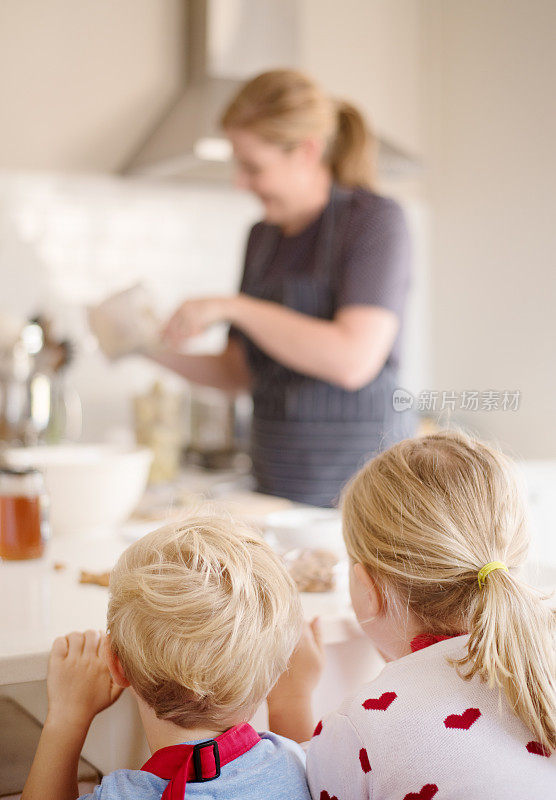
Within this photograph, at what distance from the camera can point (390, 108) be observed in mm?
2996

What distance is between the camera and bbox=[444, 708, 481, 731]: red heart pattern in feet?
2.27

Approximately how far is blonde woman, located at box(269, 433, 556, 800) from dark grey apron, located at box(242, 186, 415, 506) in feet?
2.77

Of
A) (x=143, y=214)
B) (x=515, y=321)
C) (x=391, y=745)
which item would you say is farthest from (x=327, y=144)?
(x=391, y=745)

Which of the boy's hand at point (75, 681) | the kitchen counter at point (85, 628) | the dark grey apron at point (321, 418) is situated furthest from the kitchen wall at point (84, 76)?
the boy's hand at point (75, 681)

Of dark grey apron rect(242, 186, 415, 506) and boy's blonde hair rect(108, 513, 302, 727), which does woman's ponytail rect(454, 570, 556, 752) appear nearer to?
boy's blonde hair rect(108, 513, 302, 727)

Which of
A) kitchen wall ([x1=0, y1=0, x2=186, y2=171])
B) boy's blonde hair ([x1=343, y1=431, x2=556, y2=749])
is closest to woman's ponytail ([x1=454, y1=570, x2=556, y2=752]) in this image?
Answer: boy's blonde hair ([x1=343, y1=431, x2=556, y2=749])

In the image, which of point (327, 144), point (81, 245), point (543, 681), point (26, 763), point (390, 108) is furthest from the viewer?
point (390, 108)

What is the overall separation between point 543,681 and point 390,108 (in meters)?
2.60

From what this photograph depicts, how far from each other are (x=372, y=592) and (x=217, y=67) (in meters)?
2.02

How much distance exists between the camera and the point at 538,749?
0.69 m

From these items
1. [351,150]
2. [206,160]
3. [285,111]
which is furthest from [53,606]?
[206,160]

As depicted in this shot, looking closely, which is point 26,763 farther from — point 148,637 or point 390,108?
point 390,108

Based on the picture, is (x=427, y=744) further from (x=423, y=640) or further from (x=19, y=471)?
(x=19, y=471)

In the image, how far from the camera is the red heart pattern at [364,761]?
71 centimetres
